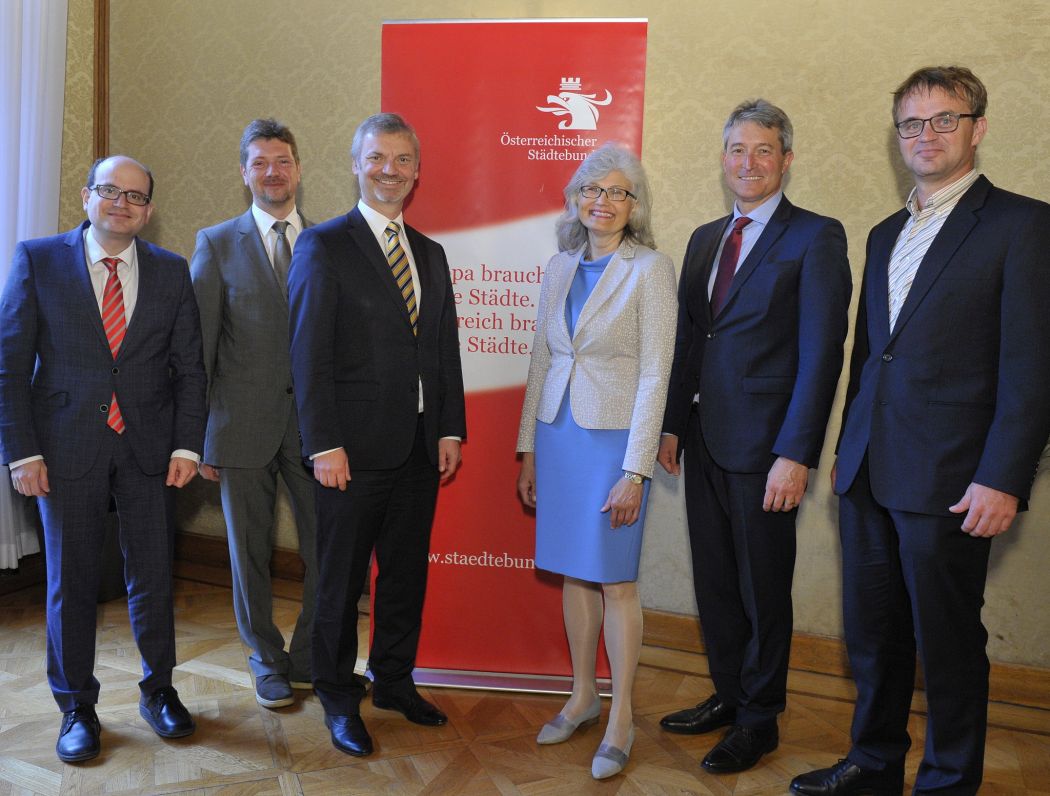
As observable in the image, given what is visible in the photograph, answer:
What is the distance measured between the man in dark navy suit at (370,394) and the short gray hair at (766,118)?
0.96 m

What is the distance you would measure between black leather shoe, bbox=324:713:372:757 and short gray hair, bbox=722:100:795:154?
6.90ft

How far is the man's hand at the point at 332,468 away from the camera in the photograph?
2.46m

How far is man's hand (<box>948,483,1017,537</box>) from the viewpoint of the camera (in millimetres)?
2002

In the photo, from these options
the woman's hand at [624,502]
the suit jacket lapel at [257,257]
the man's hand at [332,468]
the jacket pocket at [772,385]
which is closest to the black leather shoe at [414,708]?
the man's hand at [332,468]

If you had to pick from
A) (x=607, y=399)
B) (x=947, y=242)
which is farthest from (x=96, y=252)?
(x=947, y=242)

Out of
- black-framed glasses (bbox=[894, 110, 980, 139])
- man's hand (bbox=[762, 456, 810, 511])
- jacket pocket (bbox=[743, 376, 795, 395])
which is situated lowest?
man's hand (bbox=[762, 456, 810, 511])

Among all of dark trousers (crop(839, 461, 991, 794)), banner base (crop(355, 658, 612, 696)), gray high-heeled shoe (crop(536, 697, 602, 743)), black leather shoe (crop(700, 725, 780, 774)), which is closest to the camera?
dark trousers (crop(839, 461, 991, 794))

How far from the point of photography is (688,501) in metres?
2.72

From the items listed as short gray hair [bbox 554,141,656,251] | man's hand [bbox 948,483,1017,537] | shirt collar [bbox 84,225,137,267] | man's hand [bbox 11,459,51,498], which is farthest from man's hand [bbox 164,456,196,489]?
man's hand [bbox 948,483,1017,537]

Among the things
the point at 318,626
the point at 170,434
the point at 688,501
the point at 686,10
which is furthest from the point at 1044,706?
the point at 170,434

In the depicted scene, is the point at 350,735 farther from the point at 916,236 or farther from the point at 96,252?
the point at 916,236

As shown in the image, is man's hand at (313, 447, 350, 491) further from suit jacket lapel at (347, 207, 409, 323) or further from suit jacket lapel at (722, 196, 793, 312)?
suit jacket lapel at (722, 196, 793, 312)

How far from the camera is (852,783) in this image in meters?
2.40

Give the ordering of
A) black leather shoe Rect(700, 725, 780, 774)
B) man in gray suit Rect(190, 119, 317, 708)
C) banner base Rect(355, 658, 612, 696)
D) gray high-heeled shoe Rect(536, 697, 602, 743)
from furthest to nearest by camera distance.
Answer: banner base Rect(355, 658, 612, 696) → man in gray suit Rect(190, 119, 317, 708) → gray high-heeled shoe Rect(536, 697, 602, 743) → black leather shoe Rect(700, 725, 780, 774)
